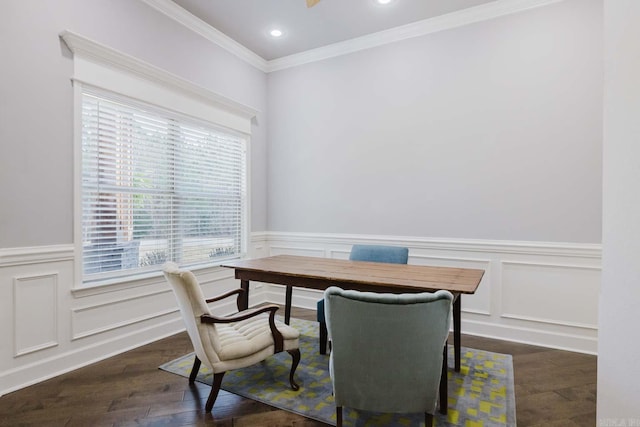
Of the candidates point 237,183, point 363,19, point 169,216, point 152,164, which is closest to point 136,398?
point 169,216

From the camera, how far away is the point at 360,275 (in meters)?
2.43

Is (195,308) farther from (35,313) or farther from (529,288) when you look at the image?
(529,288)

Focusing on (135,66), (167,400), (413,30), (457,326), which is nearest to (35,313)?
(167,400)

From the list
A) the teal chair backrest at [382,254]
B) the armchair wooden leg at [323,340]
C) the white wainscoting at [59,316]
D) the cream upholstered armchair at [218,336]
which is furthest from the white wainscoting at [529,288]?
the white wainscoting at [59,316]

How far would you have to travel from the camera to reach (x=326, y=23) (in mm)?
3676

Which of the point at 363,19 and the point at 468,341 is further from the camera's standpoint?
the point at 363,19

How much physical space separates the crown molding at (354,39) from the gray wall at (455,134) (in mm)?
82

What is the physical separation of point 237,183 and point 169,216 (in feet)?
3.50

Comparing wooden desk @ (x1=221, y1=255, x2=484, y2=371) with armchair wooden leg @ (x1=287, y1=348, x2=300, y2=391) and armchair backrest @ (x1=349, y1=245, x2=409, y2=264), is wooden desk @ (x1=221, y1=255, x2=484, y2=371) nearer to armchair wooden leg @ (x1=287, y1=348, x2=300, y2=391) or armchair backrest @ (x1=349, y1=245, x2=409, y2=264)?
armchair backrest @ (x1=349, y1=245, x2=409, y2=264)

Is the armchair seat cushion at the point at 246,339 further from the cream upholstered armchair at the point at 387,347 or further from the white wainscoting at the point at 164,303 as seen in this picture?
the white wainscoting at the point at 164,303

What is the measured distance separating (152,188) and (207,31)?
1820 millimetres

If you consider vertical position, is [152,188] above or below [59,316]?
above

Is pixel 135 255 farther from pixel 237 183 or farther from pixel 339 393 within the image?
pixel 339 393

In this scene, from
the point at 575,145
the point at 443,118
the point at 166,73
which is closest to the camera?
the point at 575,145
